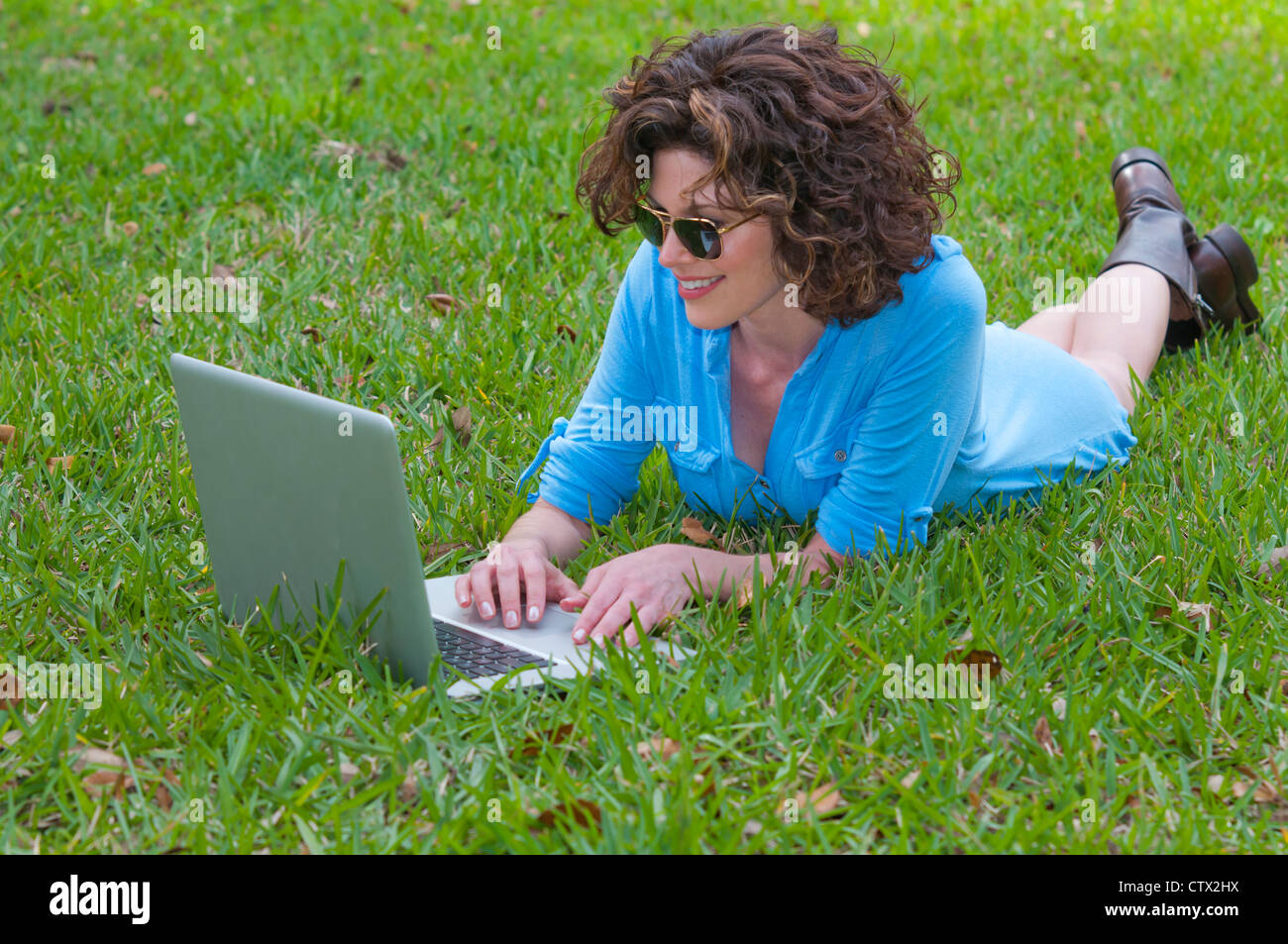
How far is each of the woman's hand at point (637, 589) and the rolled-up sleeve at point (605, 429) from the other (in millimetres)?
403

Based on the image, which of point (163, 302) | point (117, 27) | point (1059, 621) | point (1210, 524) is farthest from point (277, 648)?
point (117, 27)

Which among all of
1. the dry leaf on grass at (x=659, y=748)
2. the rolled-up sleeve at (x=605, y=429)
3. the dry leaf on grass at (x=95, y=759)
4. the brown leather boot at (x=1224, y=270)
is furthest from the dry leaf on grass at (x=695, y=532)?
the brown leather boot at (x=1224, y=270)

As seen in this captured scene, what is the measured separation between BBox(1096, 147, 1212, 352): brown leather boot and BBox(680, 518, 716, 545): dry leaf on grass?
1.62 metres

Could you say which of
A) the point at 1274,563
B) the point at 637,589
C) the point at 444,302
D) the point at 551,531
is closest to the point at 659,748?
the point at 637,589

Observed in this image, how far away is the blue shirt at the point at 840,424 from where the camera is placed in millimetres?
2570

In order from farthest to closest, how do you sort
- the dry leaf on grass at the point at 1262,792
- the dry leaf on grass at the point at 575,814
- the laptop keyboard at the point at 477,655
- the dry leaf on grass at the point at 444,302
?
the dry leaf on grass at the point at 444,302
the laptop keyboard at the point at 477,655
the dry leaf on grass at the point at 1262,792
the dry leaf on grass at the point at 575,814

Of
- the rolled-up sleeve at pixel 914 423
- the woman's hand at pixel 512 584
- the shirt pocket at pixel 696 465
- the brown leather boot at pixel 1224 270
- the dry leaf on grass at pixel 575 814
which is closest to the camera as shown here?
the dry leaf on grass at pixel 575 814

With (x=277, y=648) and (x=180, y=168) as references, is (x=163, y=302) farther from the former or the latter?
(x=277, y=648)

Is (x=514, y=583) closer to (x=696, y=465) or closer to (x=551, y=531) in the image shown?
(x=551, y=531)

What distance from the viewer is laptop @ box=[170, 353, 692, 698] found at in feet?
6.47

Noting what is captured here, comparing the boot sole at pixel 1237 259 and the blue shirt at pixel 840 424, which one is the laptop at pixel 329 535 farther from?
the boot sole at pixel 1237 259

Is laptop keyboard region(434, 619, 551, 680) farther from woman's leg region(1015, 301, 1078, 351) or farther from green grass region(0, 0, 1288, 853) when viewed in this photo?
woman's leg region(1015, 301, 1078, 351)

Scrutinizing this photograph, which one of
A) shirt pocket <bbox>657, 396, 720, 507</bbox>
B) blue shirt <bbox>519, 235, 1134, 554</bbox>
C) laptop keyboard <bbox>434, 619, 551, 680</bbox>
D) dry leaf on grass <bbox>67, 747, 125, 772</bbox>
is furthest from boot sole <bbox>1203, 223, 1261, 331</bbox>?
dry leaf on grass <bbox>67, 747, 125, 772</bbox>
